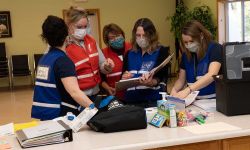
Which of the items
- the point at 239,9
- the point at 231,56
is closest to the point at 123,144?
the point at 231,56

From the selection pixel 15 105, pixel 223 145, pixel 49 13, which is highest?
pixel 49 13

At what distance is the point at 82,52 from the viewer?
119 inches

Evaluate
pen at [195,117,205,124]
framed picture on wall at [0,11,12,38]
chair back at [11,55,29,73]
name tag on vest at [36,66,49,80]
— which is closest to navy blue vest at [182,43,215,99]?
pen at [195,117,205,124]

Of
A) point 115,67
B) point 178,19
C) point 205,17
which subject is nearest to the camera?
point 115,67

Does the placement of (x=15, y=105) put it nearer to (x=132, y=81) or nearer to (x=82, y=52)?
(x=82, y=52)

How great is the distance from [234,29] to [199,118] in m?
7.22

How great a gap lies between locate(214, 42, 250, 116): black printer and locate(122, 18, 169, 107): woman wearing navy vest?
0.74m

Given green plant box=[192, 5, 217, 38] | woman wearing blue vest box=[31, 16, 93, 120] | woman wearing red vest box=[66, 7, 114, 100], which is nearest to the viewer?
woman wearing blue vest box=[31, 16, 93, 120]

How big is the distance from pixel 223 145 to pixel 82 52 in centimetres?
145

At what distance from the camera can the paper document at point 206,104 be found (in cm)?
262

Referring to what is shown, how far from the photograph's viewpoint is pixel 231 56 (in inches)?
93.1

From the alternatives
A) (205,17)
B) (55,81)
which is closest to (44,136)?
(55,81)

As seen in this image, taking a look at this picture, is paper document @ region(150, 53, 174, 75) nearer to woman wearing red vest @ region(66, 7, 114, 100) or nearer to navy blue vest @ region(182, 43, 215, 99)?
navy blue vest @ region(182, 43, 215, 99)

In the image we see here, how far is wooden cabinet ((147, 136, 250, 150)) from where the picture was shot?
2.02 metres
